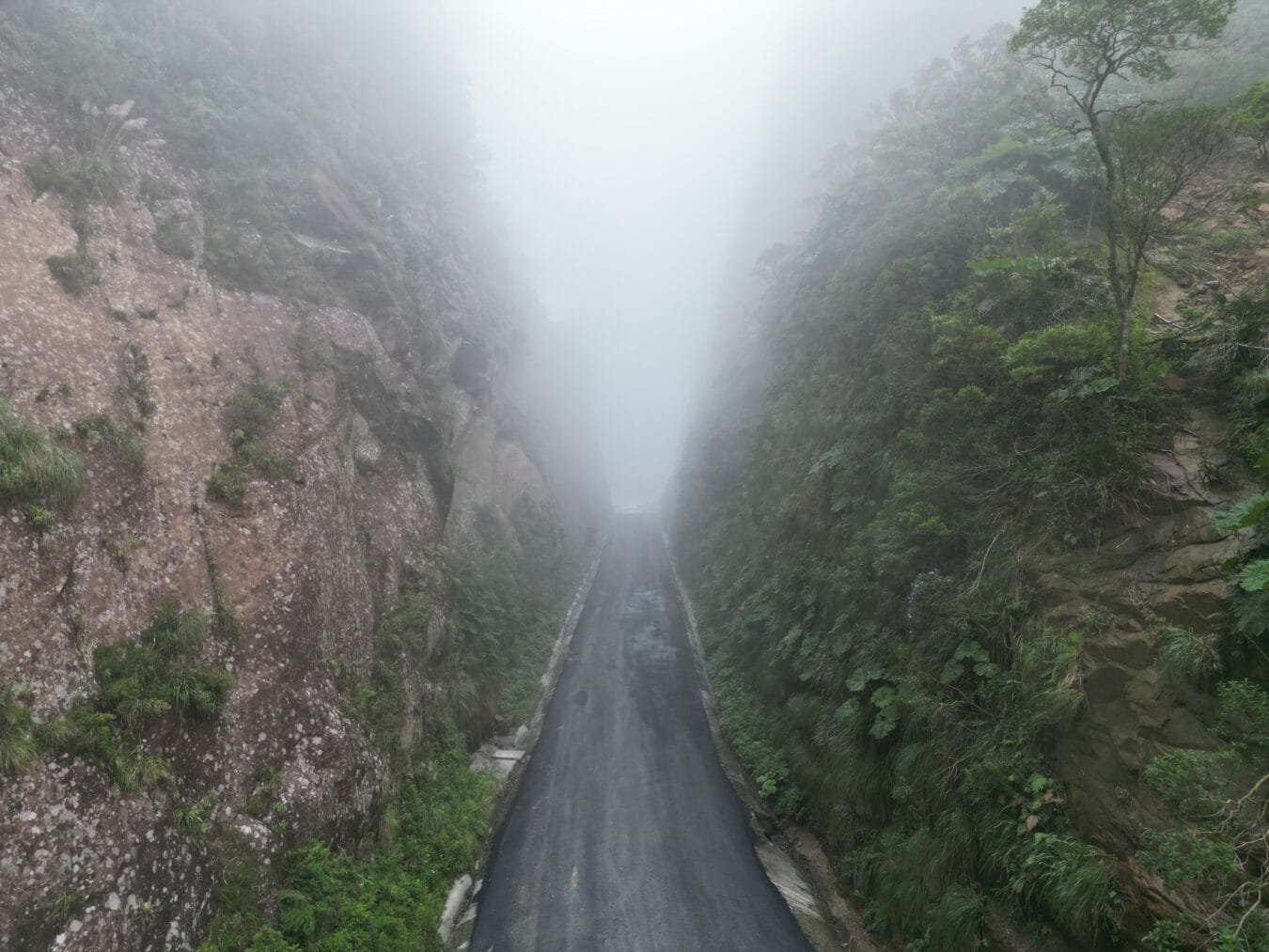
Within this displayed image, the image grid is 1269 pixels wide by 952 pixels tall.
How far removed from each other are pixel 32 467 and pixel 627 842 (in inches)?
428

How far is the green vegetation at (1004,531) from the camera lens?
6.44 meters

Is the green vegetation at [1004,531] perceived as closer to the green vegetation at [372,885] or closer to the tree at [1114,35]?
the tree at [1114,35]

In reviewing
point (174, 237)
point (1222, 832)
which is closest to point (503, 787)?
point (1222, 832)

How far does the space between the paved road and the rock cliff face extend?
3.17 m

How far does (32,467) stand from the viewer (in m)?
7.69

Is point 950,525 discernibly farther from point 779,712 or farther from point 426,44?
point 426,44

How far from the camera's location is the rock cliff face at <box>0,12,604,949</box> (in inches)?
267

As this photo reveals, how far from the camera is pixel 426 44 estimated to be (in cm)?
3628

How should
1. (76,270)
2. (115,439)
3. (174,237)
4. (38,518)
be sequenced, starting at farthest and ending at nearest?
(174,237)
(76,270)
(115,439)
(38,518)

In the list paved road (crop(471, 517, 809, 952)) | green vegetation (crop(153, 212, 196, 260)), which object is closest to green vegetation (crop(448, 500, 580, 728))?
paved road (crop(471, 517, 809, 952))

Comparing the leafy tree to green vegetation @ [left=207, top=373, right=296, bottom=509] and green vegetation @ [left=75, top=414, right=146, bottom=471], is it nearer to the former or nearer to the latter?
green vegetation @ [left=207, top=373, right=296, bottom=509]

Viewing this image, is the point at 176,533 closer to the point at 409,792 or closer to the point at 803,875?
the point at 409,792

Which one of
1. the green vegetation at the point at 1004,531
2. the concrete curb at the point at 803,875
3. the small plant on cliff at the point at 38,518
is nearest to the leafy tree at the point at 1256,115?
the green vegetation at the point at 1004,531

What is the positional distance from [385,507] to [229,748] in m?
7.52
